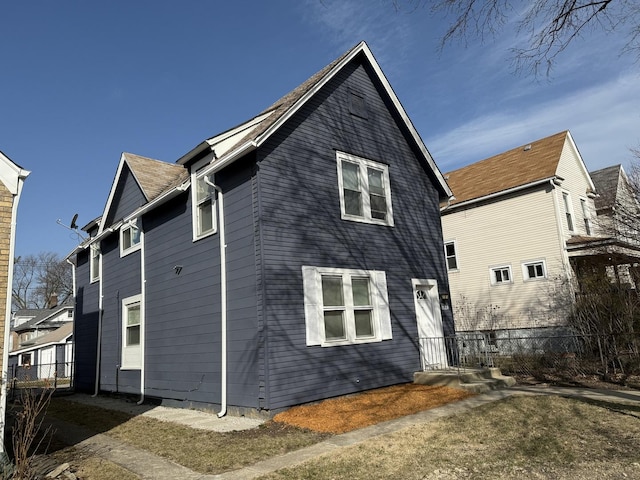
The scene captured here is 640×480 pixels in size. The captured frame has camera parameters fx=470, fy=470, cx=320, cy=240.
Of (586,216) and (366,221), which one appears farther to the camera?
(586,216)

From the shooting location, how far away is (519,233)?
805 inches

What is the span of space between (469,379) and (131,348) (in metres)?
9.76

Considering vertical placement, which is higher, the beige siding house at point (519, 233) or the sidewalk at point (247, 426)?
the beige siding house at point (519, 233)

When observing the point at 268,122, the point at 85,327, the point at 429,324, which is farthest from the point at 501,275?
the point at 85,327

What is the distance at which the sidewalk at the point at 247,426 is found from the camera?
20.2 ft

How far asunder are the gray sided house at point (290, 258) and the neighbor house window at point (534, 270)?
767 cm

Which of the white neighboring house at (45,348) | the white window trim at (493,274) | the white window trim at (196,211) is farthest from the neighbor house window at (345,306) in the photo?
the white neighboring house at (45,348)

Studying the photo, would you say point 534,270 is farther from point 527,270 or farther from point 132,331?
point 132,331

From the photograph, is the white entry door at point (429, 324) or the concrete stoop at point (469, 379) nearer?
the concrete stoop at point (469, 379)

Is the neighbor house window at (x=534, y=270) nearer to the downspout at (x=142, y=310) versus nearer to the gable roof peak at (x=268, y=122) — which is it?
the gable roof peak at (x=268, y=122)

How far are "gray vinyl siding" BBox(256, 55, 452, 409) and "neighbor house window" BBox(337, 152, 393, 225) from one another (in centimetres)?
22

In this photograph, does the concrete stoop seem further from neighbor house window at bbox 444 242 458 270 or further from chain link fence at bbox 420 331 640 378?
neighbor house window at bbox 444 242 458 270

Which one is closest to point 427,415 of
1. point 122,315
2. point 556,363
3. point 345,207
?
point 345,207

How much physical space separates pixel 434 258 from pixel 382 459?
27.6 ft
